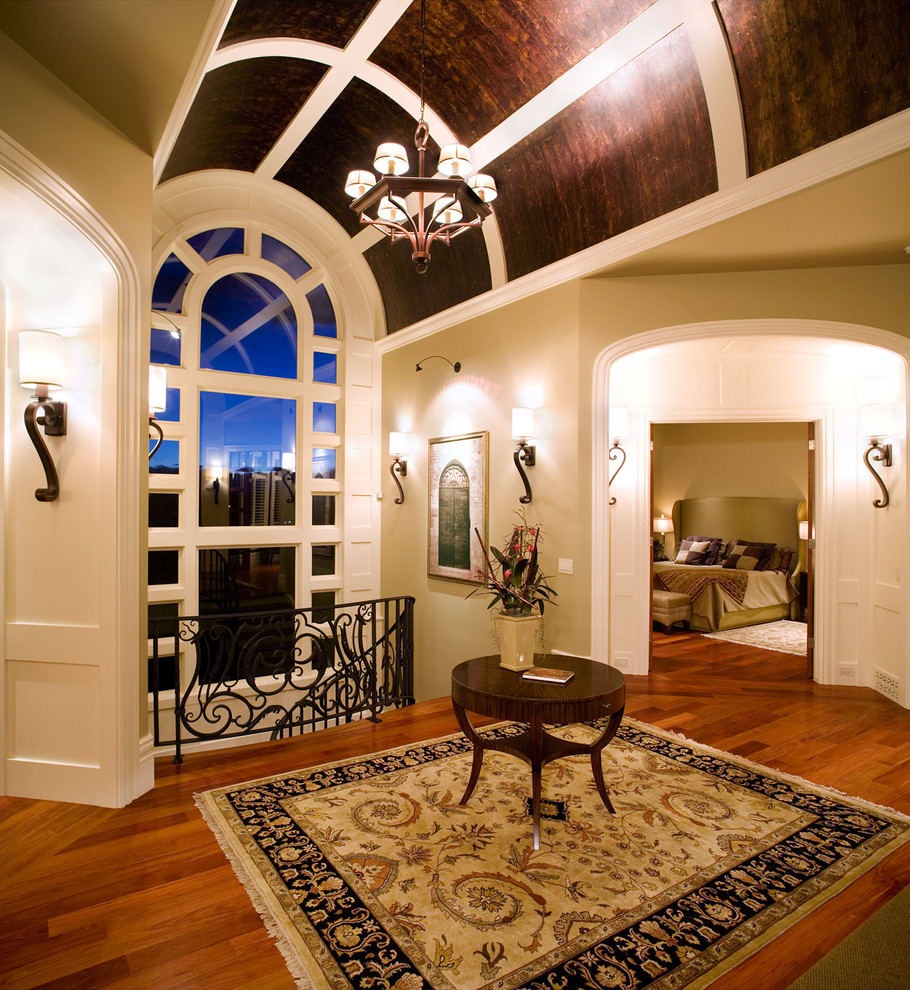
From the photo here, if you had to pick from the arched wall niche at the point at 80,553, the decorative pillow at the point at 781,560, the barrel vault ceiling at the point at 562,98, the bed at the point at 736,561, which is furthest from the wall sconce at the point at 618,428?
the decorative pillow at the point at 781,560

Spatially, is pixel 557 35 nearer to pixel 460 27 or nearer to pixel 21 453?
pixel 460 27

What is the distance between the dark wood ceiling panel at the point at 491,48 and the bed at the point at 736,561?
5.66 metres

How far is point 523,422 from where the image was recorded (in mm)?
4805

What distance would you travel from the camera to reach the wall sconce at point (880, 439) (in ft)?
15.9

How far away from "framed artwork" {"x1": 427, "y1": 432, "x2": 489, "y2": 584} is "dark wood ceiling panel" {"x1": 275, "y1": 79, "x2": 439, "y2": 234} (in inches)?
92.6

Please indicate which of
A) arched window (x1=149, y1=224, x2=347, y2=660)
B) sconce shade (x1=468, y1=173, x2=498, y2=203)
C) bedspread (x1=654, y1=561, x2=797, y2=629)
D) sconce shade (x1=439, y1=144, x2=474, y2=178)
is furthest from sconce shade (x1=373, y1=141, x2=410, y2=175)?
bedspread (x1=654, y1=561, x2=797, y2=629)

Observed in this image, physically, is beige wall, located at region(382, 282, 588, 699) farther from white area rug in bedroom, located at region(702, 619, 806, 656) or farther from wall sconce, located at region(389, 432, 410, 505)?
white area rug in bedroom, located at region(702, 619, 806, 656)

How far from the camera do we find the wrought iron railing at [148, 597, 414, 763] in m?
4.14

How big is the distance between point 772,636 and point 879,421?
3.21m

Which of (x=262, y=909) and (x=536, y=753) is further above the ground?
(x=536, y=753)

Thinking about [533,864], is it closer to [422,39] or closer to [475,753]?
[475,753]

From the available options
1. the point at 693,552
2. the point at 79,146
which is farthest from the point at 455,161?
the point at 693,552

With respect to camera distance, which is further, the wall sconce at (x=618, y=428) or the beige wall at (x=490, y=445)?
the wall sconce at (x=618, y=428)

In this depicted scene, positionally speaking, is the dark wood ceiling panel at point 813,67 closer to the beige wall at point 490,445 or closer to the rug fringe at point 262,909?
the beige wall at point 490,445
